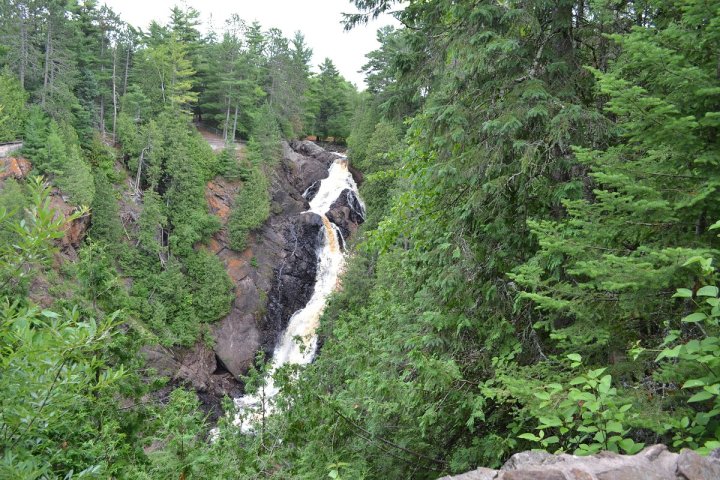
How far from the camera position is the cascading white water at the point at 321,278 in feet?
73.7

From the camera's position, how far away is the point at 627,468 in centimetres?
206

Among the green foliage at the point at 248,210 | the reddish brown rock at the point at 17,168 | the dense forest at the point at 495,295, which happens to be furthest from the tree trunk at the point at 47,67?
the dense forest at the point at 495,295

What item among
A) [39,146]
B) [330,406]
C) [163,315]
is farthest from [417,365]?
[39,146]

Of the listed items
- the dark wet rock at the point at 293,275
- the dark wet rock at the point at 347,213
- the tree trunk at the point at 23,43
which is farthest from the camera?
the dark wet rock at the point at 347,213

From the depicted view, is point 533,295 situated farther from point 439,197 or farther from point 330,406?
point 439,197

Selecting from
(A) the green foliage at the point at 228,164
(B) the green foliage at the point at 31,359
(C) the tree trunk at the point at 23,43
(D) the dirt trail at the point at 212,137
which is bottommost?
(A) the green foliage at the point at 228,164

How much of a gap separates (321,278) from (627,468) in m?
23.9

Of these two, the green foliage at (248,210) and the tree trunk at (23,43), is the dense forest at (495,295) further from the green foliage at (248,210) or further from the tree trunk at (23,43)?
the tree trunk at (23,43)

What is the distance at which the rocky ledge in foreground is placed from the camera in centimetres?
198

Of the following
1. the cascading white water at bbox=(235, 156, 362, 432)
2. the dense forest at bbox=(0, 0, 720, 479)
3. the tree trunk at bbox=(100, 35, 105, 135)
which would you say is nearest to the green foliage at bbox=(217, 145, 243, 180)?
the cascading white water at bbox=(235, 156, 362, 432)

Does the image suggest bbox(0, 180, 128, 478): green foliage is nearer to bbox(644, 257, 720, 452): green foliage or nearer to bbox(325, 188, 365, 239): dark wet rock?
bbox(644, 257, 720, 452): green foliage

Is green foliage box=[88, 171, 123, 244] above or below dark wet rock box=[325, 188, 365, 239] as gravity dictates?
below

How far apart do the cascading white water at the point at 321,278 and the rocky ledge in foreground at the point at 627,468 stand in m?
17.8

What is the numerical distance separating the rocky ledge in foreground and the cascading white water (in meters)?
17.8
